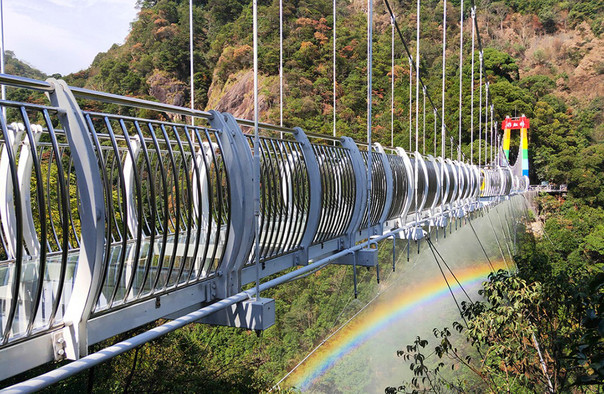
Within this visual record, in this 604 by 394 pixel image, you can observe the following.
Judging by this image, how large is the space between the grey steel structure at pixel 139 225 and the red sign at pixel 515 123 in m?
29.7

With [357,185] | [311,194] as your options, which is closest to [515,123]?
[357,185]

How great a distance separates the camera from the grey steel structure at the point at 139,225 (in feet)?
5.07

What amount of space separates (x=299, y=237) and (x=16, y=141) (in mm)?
1552

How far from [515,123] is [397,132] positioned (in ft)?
32.3

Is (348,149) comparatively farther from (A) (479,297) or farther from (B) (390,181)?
(A) (479,297)

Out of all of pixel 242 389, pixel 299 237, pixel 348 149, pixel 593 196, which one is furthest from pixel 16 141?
pixel 593 196

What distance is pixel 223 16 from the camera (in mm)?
19484

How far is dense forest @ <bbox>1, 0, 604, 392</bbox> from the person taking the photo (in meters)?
8.06

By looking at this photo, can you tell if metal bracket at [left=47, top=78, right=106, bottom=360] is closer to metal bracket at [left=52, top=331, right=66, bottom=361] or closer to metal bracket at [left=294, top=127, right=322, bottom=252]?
metal bracket at [left=52, top=331, right=66, bottom=361]

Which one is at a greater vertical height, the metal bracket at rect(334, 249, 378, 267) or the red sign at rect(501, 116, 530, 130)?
the red sign at rect(501, 116, 530, 130)

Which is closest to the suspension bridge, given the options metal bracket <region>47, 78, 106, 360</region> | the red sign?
metal bracket <region>47, 78, 106, 360</region>

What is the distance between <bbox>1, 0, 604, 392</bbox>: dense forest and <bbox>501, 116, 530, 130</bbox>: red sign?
1.41 metres

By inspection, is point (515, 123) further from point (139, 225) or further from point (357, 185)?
point (139, 225)

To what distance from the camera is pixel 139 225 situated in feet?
6.01
